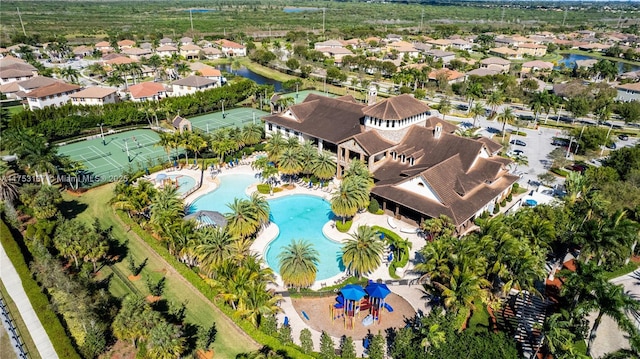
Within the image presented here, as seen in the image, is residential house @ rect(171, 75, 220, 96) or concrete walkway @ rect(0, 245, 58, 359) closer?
concrete walkway @ rect(0, 245, 58, 359)

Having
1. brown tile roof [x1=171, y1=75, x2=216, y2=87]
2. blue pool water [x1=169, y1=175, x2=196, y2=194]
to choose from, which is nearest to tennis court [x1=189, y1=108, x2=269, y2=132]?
brown tile roof [x1=171, y1=75, x2=216, y2=87]

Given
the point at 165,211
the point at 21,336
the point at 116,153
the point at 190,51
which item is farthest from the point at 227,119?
the point at 190,51

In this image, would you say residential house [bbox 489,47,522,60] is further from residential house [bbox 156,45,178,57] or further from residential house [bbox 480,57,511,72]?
residential house [bbox 156,45,178,57]

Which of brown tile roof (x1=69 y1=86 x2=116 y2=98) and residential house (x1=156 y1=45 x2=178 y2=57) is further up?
residential house (x1=156 y1=45 x2=178 y2=57)

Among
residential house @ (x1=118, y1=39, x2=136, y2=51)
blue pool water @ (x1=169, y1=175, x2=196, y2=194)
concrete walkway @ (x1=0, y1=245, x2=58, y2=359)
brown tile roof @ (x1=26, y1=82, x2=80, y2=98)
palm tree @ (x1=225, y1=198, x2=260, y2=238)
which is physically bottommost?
blue pool water @ (x1=169, y1=175, x2=196, y2=194)

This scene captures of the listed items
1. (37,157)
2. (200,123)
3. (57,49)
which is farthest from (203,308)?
(57,49)

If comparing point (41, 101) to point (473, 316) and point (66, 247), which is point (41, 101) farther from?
point (473, 316)
